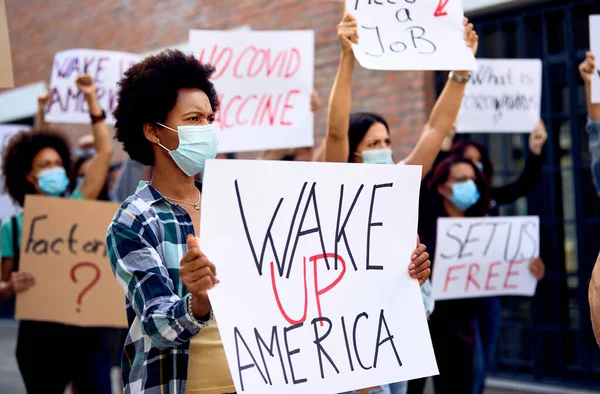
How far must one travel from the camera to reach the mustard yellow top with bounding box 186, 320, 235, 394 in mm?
1985

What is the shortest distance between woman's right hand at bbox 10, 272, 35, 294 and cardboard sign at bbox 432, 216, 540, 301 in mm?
1982

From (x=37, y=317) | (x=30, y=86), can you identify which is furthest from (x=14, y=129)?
(x=30, y=86)

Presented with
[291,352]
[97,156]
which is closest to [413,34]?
[97,156]

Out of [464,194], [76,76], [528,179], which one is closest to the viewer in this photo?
[464,194]

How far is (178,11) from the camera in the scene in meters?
8.84

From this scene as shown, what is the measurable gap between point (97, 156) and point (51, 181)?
0.27 meters

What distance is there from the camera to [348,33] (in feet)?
10.4

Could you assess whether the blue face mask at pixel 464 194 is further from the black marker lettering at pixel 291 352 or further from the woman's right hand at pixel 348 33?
the black marker lettering at pixel 291 352

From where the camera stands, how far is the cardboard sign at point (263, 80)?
14.0 ft

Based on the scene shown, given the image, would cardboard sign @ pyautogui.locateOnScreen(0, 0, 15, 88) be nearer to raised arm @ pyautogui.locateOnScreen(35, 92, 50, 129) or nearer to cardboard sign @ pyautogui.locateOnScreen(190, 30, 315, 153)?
cardboard sign @ pyautogui.locateOnScreen(190, 30, 315, 153)

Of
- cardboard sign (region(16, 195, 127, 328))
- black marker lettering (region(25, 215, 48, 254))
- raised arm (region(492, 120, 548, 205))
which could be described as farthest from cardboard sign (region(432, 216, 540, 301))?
black marker lettering (region(25, 215, 48, 254))

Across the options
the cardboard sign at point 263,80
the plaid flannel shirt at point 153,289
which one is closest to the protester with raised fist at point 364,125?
the cardboard sign at point 263,80

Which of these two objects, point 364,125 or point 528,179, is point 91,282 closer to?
point 364,125

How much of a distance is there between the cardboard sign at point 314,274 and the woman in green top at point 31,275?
2176mm
